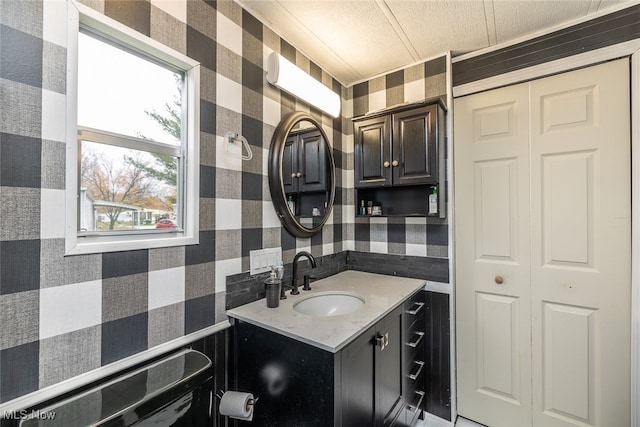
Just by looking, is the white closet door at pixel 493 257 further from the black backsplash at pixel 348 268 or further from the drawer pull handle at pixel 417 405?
the drawer pull handle at pixel 417 405

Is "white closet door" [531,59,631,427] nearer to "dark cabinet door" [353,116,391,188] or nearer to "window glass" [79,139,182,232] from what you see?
"dark cabinet door" [353,116,391,188]

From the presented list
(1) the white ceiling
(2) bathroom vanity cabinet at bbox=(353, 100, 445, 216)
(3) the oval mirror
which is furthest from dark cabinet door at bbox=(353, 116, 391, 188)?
(1) the white ceiling

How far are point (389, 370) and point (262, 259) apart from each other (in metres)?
0.89

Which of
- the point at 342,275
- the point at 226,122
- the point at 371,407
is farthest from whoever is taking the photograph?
the point at 342,275

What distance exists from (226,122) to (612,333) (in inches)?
91.1

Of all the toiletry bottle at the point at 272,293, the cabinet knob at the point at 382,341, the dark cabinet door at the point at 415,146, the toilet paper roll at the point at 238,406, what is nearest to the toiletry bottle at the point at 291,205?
the toiletry bottle at the point at 272,293

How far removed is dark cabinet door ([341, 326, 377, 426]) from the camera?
1.09 metres

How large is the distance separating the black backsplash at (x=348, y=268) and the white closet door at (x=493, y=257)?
0.59ft

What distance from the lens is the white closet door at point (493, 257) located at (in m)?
1.72

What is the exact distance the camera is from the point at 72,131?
911 millimetres

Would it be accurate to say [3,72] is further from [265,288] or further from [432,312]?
[432,312]

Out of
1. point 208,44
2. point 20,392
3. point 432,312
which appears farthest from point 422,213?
point 20,392

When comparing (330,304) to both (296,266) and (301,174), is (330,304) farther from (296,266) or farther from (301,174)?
(301,174)

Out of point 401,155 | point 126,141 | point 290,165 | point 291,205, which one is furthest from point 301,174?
point 126,141
